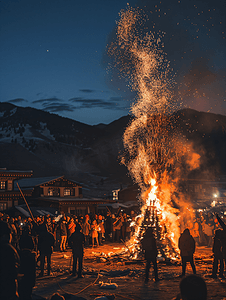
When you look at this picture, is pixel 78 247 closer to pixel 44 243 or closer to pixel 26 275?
pixel 44 243

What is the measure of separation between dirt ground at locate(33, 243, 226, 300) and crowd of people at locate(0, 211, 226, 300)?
477mm

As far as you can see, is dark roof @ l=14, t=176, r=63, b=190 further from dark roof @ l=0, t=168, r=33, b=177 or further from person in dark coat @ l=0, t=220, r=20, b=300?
person in dark coat @ l=0, t=220, r=20, b=300

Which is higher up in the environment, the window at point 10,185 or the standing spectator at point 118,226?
the window at point 10,185

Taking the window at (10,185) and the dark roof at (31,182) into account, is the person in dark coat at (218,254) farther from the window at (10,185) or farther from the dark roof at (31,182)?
the window at (10,185)

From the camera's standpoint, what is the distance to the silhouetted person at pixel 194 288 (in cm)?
409

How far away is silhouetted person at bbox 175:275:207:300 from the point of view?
409 centimetres

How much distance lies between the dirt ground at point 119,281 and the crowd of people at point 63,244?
1.57 feet

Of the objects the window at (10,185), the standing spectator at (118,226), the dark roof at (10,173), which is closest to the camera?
the standing spectator at (118,226)

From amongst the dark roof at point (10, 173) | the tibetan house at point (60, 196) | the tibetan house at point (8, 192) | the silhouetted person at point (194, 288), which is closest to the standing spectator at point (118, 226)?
the tibetan house at point (60, 196)

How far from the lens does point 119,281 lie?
1133 centimetres

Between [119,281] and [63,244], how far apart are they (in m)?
8.81

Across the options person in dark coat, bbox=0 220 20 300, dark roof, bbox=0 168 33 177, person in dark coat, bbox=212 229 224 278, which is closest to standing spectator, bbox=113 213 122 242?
person in dark coat, bbox=212 229 224 278

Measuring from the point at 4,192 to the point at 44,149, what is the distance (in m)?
145

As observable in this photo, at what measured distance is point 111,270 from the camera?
13.2 m
